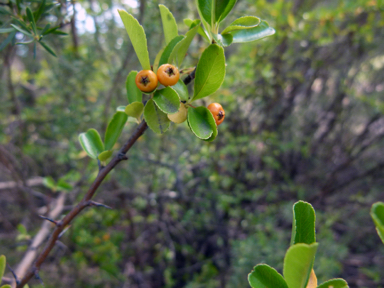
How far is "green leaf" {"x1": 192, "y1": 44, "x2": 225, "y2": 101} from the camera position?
0.53 metres

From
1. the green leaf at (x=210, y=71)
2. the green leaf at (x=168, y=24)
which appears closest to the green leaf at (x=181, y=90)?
the green leaf at (x=210, y=71)

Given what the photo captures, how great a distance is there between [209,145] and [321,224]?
4.99 feet

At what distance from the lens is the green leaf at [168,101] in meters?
0.53

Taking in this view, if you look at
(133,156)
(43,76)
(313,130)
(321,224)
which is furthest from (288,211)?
(43,76)

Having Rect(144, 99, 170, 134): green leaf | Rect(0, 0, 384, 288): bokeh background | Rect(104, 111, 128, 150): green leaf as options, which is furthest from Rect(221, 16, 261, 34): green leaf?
Rect(0, 0, 384, 288): bokeh background

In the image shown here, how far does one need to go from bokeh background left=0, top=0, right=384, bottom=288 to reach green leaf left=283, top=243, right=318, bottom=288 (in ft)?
5.13

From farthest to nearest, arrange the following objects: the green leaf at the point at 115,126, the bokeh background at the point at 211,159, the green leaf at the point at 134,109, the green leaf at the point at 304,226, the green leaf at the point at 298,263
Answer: the bokeh background at the point at 211,159, the green leaf at the point at 115,126, the green leaf at the point at 134,109, the green leaf at the point at 304,226, the green leaf at the point at 298,263

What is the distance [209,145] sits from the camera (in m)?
2.34

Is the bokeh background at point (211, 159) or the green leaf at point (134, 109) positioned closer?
the green leaf at point (134, 109)

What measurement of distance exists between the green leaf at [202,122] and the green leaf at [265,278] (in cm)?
31

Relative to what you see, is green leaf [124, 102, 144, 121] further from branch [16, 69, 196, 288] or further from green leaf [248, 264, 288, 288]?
green leaf [248, 264, 288, 288]

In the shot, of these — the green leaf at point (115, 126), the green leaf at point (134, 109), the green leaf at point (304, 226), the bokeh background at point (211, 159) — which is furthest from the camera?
the bokeh background at point (211, 159)

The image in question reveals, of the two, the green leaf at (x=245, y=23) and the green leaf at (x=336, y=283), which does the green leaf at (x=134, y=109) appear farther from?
the green leaf at (x=336, y=283)

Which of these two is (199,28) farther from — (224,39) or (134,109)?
(134,109)
